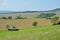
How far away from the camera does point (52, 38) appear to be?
66.1 ft

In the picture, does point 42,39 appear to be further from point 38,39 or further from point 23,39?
point 23,39

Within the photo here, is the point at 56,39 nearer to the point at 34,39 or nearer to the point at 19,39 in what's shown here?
the point at 34,39

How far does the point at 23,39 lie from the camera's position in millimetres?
20859

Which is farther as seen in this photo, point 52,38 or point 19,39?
point 19,39

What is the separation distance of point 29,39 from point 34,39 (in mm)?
576

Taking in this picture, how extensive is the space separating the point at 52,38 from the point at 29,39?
2569 millimetres

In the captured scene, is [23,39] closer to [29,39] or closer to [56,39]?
[29,39]

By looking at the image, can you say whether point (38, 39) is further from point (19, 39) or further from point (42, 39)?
point (19, 39)

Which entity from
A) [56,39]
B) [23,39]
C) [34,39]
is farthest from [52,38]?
[23,39]

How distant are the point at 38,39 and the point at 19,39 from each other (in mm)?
2541

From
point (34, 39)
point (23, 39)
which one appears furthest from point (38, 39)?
point (23, 39)

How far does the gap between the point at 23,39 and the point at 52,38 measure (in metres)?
3.32

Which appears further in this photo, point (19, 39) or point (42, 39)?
point (19, 39)

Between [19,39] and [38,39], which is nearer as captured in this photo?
[38,39]
